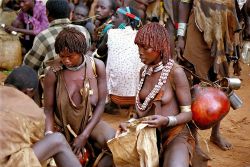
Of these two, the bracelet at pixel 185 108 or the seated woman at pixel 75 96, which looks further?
the seated woman at pixel 75 96

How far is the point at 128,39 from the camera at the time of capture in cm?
557

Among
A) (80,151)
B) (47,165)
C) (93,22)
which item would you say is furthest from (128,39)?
(47,165)

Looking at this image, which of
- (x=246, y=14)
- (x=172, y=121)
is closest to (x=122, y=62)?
(x=246, y=14)

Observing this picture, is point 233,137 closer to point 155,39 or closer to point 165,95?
point 165,95

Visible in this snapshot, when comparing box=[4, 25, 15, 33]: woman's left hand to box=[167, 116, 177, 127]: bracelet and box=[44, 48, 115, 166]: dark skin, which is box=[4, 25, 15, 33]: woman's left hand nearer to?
box=[44, 48, 115, 166]: dark skin

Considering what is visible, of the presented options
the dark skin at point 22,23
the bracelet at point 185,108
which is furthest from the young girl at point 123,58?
the dark skin at point 22,23

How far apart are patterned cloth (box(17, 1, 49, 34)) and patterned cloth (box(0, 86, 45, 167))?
498cm

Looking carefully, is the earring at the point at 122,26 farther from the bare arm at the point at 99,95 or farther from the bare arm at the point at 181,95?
the bare arm at the point at 181,95

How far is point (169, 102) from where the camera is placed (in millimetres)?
3549

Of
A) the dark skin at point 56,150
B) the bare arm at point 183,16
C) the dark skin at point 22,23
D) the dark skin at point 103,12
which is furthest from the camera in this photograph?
the dark skin at point 22,23

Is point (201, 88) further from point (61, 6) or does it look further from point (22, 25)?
point (22, 25)

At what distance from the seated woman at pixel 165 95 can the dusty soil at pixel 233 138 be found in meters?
0.44

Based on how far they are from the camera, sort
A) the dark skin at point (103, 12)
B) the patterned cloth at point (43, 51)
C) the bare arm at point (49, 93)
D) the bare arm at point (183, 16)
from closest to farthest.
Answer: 1. the bare arm at point (49, 93)
2. the patterned cloth at point (43, 51)
3. the bare arm at point (183, 16)
4. the dark skin at point (103, 12)

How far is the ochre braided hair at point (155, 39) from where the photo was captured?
3.47 metres
